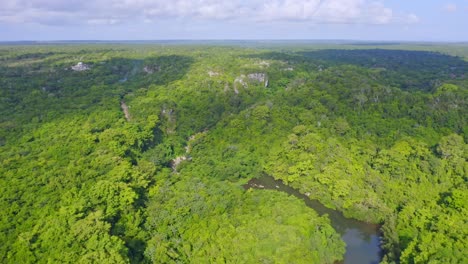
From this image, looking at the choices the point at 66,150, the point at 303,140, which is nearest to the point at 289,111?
the point at 303,140

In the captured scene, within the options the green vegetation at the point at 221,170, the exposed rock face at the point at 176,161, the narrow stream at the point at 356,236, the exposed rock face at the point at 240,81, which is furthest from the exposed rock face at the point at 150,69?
the narrow stream at the point at 356,236

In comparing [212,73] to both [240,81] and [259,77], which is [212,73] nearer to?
[240,81]

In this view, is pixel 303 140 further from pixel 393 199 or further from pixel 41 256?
pixel 41 256

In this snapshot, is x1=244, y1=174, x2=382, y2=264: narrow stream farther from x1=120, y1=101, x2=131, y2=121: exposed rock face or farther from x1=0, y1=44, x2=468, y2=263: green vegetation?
x1=120, y1=101, x2=131, y2=121: exposed rock face

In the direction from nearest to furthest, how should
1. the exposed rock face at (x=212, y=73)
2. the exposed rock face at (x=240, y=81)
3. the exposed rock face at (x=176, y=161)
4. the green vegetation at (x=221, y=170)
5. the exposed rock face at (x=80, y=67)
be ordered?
the green vegetation at (x=221, y=170)
the exposed rock face at (x=176, y=161)
the exposed rock face at (x=240, y=81)
the exposed rock face at (x=212, y=73)
the exposed rock face at (x=80, y=67)

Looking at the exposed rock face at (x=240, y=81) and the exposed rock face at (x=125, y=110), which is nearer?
the exposed rock face at (x=125, y=110)

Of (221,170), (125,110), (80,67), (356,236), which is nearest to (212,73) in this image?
(125,110)

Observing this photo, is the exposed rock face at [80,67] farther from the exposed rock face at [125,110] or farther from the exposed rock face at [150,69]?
the exposed rock face at [125,110]

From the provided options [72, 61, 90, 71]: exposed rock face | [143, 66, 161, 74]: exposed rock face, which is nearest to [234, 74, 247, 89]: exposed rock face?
[143, 66, 161, 74]: exposed rock face
